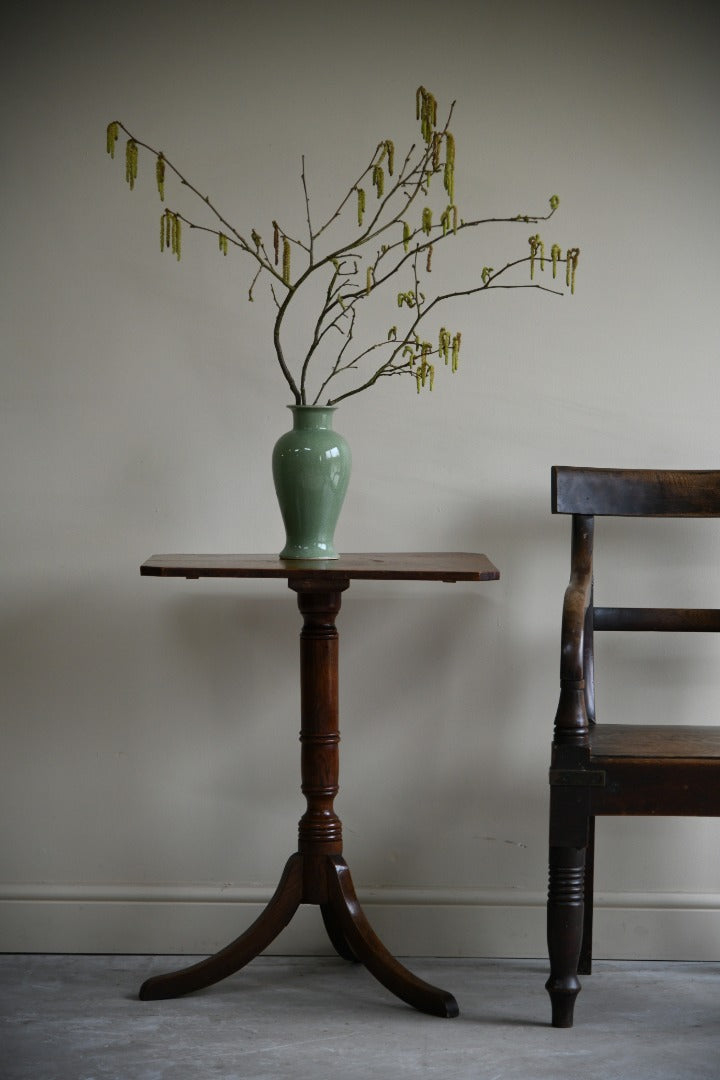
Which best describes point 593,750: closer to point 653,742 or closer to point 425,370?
point 653,742

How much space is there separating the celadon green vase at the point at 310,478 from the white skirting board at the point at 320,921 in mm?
755

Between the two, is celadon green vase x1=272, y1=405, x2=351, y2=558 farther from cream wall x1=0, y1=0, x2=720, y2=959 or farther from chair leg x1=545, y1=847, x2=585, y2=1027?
chair leg x1=545, y1=847, x2=585, y2=1027

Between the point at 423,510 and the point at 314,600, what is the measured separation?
16.1 inches

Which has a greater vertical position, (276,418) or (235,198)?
(235,198)

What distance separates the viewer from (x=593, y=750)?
1635mm

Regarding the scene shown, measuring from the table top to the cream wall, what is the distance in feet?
1.13

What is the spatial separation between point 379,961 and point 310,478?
31.7 inches

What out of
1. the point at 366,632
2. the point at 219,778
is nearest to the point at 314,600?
the point at 366,632

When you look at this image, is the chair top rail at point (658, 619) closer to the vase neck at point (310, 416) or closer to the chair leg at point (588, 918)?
the chair leg at point (588, 918)

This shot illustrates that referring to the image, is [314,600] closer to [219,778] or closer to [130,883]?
[219,778]

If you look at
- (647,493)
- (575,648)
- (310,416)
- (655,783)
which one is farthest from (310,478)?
(655,783)

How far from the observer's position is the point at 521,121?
206 centimetres

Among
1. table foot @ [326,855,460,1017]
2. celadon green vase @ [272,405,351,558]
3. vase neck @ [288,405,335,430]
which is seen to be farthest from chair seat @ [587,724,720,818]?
vase neck @ [288,405,335,430]

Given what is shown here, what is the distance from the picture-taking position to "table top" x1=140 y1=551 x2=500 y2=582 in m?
→ 1.57
